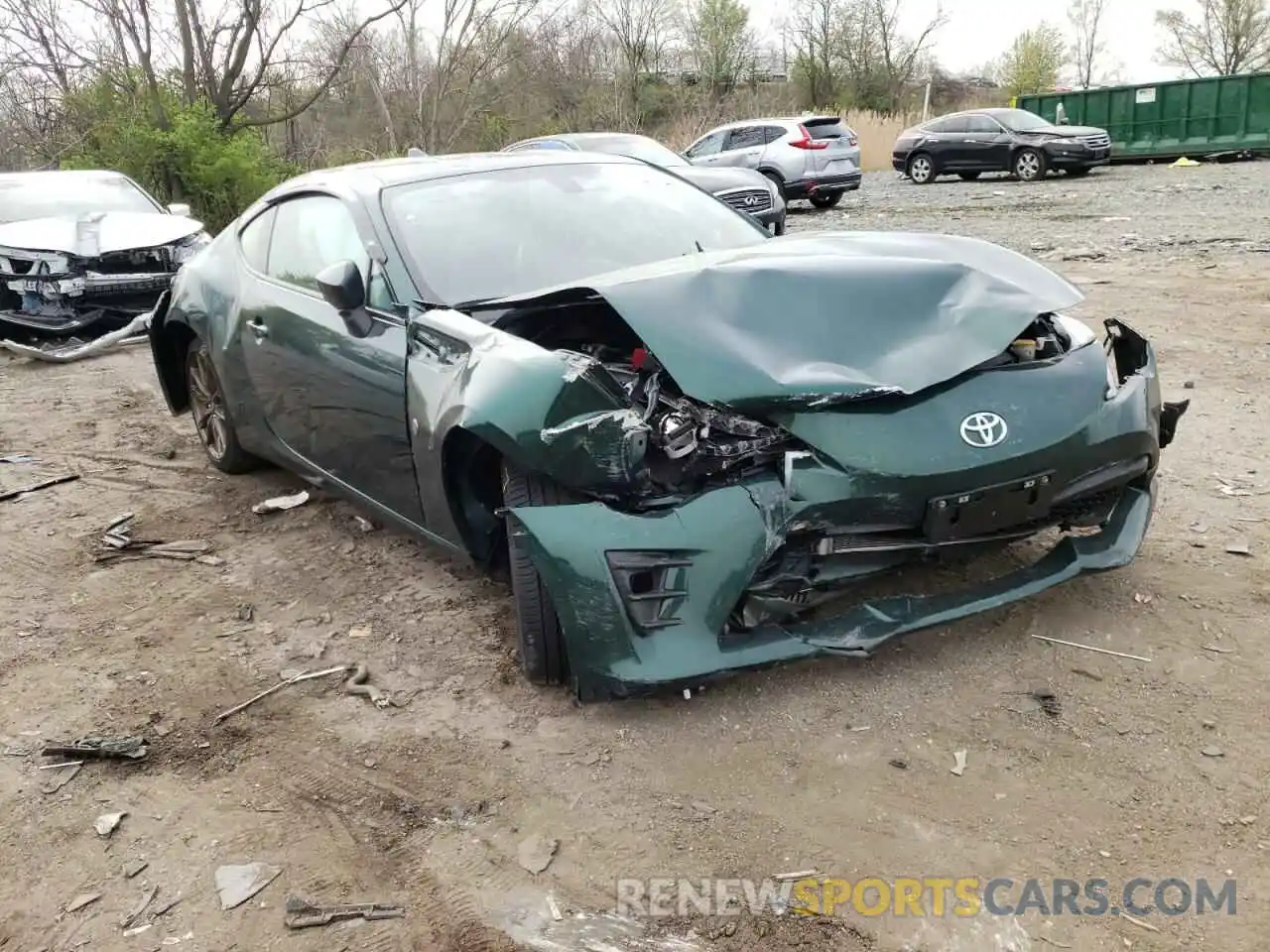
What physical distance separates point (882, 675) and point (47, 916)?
214 centimetres

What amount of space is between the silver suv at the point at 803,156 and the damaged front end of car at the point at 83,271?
950 cm

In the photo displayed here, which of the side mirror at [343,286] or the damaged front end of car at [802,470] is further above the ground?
the side mirror at [343,286]

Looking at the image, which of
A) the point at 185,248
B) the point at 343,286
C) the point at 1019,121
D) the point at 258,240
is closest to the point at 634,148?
the point at 185,248

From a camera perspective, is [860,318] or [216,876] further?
[860,318]

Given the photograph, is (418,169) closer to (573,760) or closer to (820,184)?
(573,760)

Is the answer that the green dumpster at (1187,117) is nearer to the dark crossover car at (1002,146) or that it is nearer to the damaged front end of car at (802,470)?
the dark crossover car at (1002,146)

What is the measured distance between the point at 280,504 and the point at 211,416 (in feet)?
2.46

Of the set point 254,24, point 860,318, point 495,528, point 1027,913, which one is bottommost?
point 1027,913

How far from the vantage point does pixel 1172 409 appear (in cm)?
351

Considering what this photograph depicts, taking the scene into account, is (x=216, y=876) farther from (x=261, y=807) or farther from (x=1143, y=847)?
(x=1143, y=847)

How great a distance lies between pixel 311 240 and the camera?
13.5 ft

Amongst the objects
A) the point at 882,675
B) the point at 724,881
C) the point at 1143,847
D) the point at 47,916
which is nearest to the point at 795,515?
the point at 882,675

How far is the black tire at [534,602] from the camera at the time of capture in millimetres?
2860

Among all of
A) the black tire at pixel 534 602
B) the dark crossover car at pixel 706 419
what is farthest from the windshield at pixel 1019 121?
the black tire at pixel 534 602
